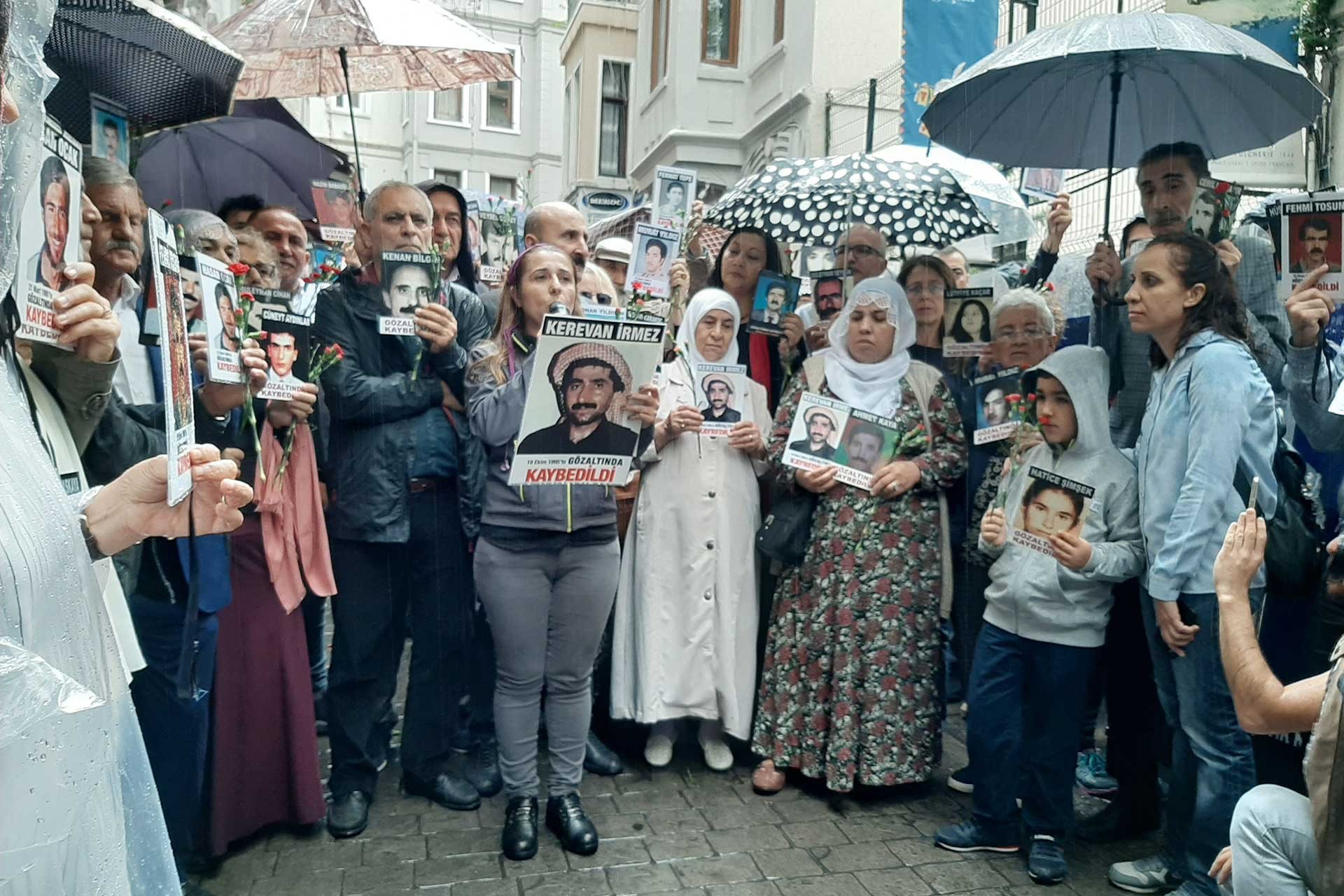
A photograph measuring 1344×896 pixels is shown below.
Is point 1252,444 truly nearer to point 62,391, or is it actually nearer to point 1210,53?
point 1210,53

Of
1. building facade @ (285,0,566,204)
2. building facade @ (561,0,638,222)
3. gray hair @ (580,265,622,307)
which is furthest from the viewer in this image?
building facade @ (285,0,566,204)

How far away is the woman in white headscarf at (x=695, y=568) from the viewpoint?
4.42 m

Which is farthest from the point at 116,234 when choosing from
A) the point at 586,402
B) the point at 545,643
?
the point at 545,643

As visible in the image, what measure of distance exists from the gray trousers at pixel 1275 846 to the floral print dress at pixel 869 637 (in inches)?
69.4

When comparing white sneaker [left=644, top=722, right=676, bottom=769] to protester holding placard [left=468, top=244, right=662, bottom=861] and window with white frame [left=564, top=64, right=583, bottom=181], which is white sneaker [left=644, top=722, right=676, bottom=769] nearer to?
protester holding placard [left=468, top=244, right=662, bottom=861]

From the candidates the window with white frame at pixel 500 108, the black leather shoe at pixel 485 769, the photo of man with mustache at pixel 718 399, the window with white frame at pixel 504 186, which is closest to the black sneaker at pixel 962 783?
the photo of man with mustache at pixel 718 399

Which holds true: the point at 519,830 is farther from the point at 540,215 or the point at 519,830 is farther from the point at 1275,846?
the point at 540,215

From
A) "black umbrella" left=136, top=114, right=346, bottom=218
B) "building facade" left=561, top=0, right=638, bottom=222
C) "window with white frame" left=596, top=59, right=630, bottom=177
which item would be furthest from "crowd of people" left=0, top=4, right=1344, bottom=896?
"window with white frame" left=596, top=59, right=630, bottom=177

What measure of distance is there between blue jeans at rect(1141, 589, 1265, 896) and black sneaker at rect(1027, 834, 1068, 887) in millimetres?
390

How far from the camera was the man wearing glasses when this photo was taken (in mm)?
5090

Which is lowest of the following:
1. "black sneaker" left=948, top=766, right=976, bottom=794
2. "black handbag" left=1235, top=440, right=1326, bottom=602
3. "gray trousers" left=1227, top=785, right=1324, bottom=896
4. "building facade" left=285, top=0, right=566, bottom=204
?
"black sneaker" left=948, top=766, right=976, bottom=794

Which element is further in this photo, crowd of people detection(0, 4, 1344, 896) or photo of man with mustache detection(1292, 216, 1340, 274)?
photo of man with mustache detection(1292, 216, 1340, 274)

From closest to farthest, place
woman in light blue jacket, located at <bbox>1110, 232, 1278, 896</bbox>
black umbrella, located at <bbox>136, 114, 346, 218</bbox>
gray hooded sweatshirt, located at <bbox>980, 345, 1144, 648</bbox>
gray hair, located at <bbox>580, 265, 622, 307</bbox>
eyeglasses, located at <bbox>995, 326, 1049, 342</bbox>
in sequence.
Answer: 1. woman in light blue jacket, located at <bbox>1110, 232, 1278, 896</bbox>
2. gray hooded sweatshirt, located at <bbox>980, 345, 1144, 648</bbox>
3. eyeglasses, located at <bbox>995, 326, 1049, 342</bbox>
4. gray hair, located at <bbox>580, 265, 622, 307</bbox>
5. black umbrella, located at <bbox>136, 114, 346, 218</bbox>

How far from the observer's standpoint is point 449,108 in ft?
93.5
